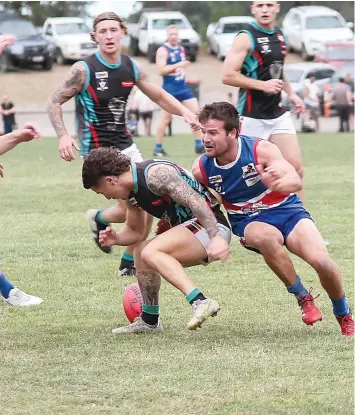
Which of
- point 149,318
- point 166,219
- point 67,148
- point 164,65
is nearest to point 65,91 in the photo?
point 67,148

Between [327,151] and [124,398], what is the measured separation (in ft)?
49.1

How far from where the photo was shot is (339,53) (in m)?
34.2

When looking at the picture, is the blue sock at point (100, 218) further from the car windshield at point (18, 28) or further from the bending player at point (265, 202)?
the car windshield at point (18, 28)

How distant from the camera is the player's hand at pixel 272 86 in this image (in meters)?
8.53

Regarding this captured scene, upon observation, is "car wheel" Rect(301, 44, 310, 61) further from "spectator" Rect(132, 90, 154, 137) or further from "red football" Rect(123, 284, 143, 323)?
"red football" Rect(123, 284, 143, 323)

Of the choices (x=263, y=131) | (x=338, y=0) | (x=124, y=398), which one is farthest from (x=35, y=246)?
(x=338, y=0)

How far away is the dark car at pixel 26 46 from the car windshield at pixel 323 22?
32.5ft

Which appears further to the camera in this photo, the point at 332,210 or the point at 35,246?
the point at 332,210

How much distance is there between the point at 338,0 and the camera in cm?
4825

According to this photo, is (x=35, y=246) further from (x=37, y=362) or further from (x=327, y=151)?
(x=327, y=151)

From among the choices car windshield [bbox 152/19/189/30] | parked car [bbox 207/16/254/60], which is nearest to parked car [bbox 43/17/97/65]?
car windshield [bbox 152/19/189/30]

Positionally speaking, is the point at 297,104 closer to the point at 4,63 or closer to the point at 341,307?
the point at 341,307

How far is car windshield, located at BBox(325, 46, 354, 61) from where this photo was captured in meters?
33.9

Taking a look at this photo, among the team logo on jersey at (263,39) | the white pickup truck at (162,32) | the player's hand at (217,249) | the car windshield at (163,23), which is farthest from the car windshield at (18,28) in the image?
the player's hand at (217,249)
